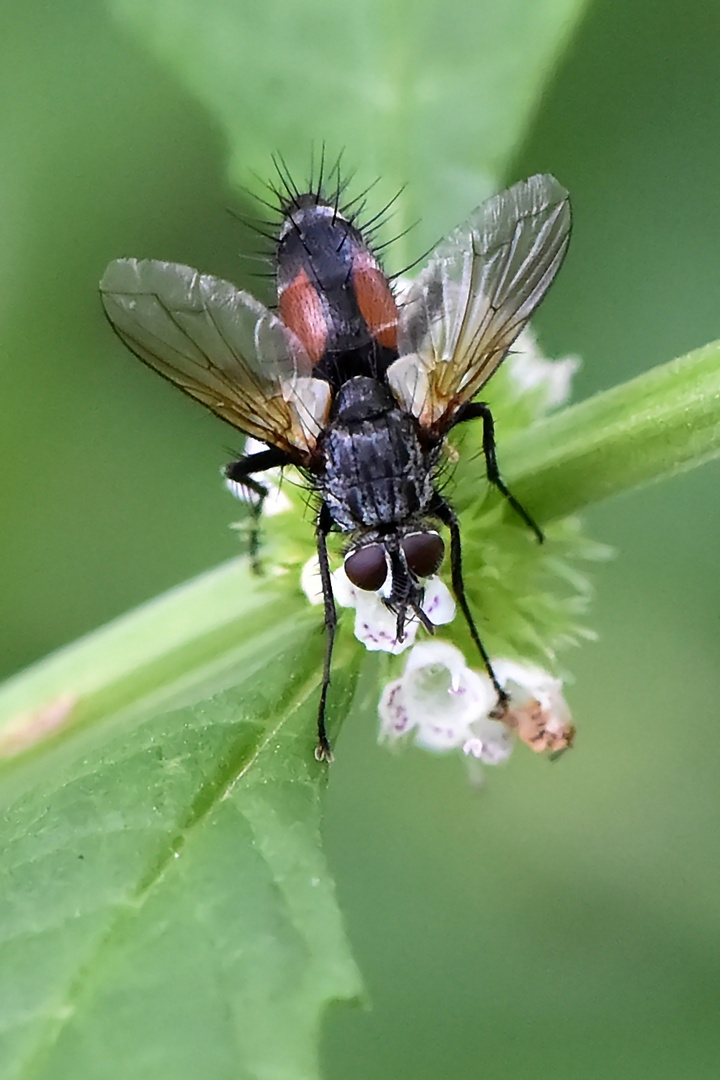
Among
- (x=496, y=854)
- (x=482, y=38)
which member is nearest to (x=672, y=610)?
(x=496, y=854)

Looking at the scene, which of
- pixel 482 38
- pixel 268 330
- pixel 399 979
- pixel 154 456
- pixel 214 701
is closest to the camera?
pixel 214 701

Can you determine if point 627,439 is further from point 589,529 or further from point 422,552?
point 589,529

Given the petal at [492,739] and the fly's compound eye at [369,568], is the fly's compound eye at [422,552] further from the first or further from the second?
the petal at [492,739]

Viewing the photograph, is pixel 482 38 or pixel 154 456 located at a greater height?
pixel 482 38

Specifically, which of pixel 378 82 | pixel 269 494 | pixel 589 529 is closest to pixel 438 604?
pixel 269 494

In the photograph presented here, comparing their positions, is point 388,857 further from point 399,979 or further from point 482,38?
point 482,38

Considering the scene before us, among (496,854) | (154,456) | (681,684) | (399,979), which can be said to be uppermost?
(154,456)

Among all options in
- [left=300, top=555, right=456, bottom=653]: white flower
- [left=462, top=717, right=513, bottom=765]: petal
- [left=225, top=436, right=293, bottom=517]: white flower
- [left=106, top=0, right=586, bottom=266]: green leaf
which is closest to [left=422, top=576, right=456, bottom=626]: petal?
[left=300, top=555, right=456, bottom=653]: white flower

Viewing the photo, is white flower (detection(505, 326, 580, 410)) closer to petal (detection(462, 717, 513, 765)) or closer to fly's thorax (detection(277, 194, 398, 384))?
fly's thorax (detection(277, 194, 398, 384))
